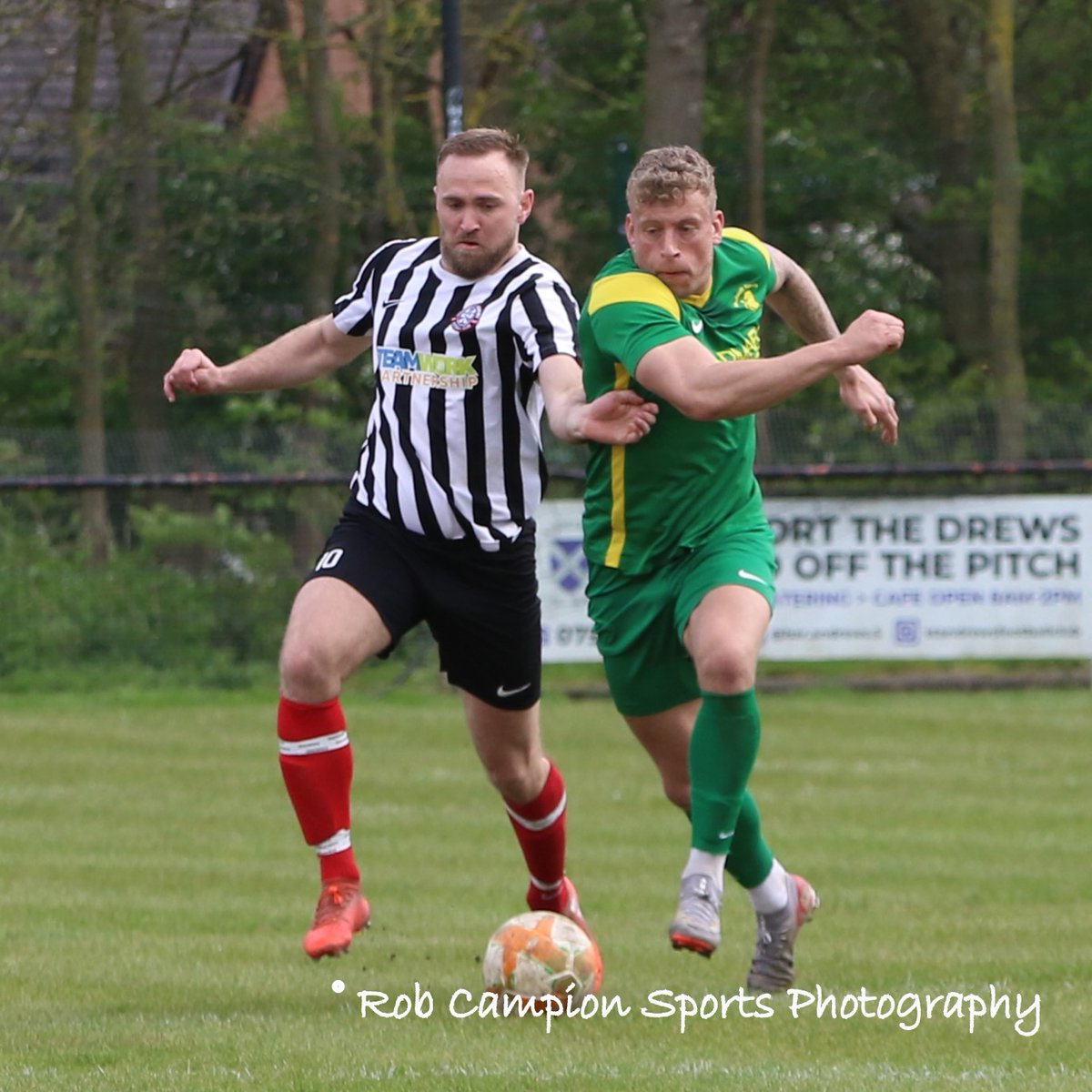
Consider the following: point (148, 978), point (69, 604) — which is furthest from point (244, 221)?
point (148, 978)

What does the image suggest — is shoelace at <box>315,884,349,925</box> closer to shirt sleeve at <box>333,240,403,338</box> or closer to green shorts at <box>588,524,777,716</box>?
green shorts at <box>588,524,777,716</box>

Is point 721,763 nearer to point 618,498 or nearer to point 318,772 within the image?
point 618,498

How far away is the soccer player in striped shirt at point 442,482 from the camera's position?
18.5ft

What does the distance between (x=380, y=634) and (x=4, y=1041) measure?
55.9 inches

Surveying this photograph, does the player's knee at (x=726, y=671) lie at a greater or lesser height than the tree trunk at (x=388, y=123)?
lesser

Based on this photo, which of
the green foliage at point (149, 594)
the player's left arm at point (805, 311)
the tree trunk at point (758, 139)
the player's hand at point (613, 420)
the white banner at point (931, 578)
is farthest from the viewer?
the tree trunk at point (758, 139)

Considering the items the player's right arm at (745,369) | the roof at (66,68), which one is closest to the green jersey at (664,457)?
the player's right arm at (745,369)

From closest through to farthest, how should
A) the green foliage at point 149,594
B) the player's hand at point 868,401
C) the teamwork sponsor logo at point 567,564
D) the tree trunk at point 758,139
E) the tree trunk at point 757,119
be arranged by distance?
the player's hand at point 868,401
the green foliage at point 149,594
the teamwork sponsor logo at point 567,564
the tree trunk at point 758,139
the tree trunk at point 757,119

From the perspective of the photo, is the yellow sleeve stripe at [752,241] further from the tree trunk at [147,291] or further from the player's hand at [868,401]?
the tree trunk at [147,291]

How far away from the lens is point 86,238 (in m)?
15.7

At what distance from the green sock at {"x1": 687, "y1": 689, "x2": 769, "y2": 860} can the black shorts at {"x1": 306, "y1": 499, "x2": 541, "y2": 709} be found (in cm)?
77

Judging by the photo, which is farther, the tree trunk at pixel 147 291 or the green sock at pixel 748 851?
the tree trunk at pixel 147 291

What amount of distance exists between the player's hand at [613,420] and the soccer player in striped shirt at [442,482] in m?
0.41

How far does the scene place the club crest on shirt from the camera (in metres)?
5.71
